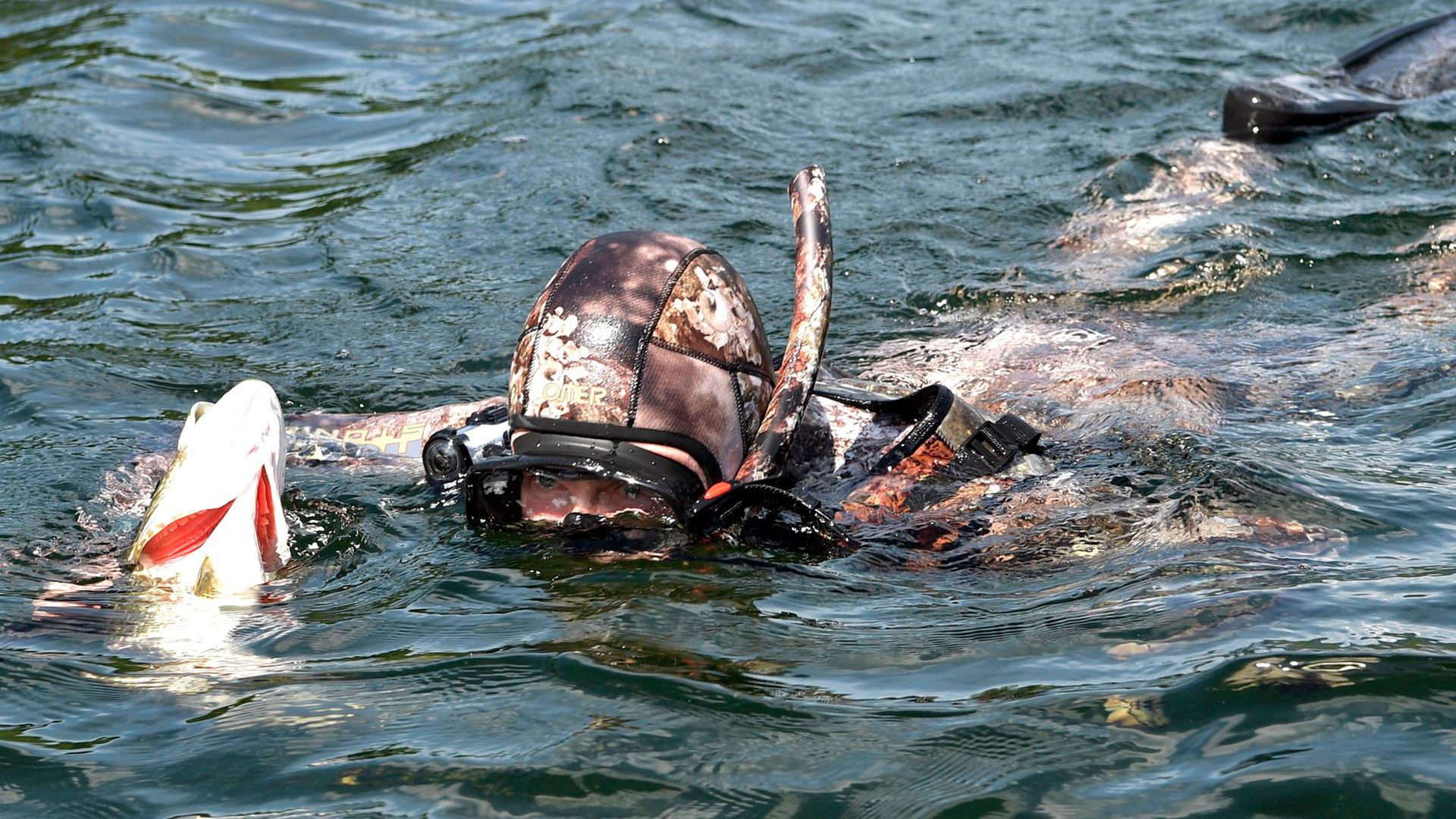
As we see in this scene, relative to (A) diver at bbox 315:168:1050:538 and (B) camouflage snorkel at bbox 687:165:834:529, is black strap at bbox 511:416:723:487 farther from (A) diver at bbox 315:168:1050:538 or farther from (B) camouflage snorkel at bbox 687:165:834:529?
(B) camouflage snorkel at bbox 687:165:834:529

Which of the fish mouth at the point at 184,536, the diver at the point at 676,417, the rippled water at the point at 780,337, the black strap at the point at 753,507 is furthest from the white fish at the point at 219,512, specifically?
the black strap at the point at 753,507

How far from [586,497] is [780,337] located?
7.00 feet

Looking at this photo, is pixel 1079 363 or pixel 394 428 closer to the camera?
pixel 394 428

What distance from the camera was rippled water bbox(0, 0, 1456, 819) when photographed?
8.67 feet

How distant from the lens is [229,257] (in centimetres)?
674

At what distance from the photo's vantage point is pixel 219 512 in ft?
11.2

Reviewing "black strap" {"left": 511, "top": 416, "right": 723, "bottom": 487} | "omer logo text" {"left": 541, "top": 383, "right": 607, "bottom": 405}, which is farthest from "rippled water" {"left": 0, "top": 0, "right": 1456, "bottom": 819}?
"omer logo text" {"left": 541, "top": 383, "right": 607, "bottom": 405}

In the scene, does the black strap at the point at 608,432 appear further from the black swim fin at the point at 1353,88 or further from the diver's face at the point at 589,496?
the black swim fin at the point at 1353,88

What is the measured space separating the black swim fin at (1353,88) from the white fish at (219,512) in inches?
205

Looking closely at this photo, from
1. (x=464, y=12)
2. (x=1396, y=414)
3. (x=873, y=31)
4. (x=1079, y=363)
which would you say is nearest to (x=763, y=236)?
(x=1079, y=363)

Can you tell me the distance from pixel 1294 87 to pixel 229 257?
530cm

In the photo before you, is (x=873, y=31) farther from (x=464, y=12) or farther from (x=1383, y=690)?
(x=1383, y=690)

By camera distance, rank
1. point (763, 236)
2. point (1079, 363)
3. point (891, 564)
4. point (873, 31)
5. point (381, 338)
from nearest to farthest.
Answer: point (891, 564) < point (1079, 363) < point (381, 338) < point (763, 236) < point (873, 31)

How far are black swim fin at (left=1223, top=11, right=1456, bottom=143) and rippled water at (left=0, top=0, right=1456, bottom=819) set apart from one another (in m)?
0.19
